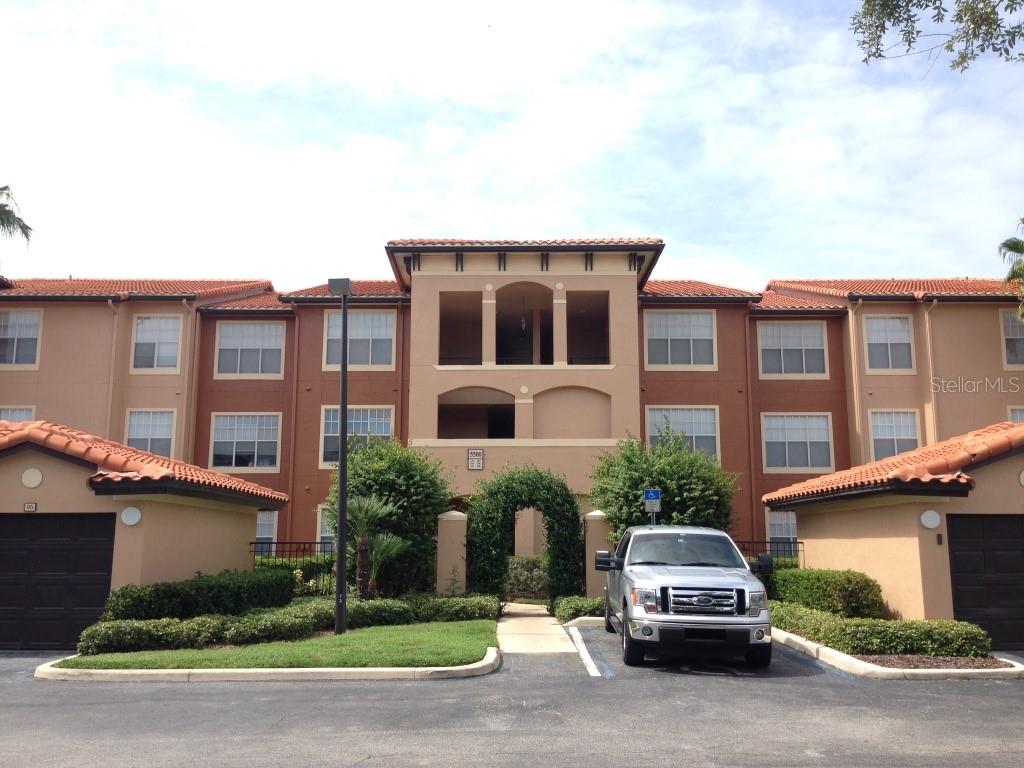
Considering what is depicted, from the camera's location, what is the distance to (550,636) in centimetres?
1619

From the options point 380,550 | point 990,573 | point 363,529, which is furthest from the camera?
point 380,550

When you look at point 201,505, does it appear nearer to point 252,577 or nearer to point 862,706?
point 252,577

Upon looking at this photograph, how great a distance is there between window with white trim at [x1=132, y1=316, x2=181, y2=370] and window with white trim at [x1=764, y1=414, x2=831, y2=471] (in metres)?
19.4

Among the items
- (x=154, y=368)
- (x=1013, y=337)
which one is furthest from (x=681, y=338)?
(x=154, y=368)

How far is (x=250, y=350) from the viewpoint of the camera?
99.6 feet

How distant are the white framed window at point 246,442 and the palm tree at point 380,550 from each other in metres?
10.9

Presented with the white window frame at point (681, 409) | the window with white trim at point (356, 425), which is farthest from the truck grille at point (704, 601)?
the window with white trim at point (356, 425)

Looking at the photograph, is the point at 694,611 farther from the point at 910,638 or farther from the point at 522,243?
the point at 522,243

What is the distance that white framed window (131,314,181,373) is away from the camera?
29562mm

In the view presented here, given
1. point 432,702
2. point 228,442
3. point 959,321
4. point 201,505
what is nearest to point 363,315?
point 228,442

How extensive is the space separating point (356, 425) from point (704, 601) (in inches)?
744

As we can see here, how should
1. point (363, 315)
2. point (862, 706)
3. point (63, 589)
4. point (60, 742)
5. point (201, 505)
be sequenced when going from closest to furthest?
point (60, 742)
point (862, 706)
point (63, 589)
point (201, 505)
point (363, 315)

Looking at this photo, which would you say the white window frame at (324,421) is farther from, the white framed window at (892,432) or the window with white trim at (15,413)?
the white framed window at (892,432)

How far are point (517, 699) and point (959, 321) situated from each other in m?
23.6
